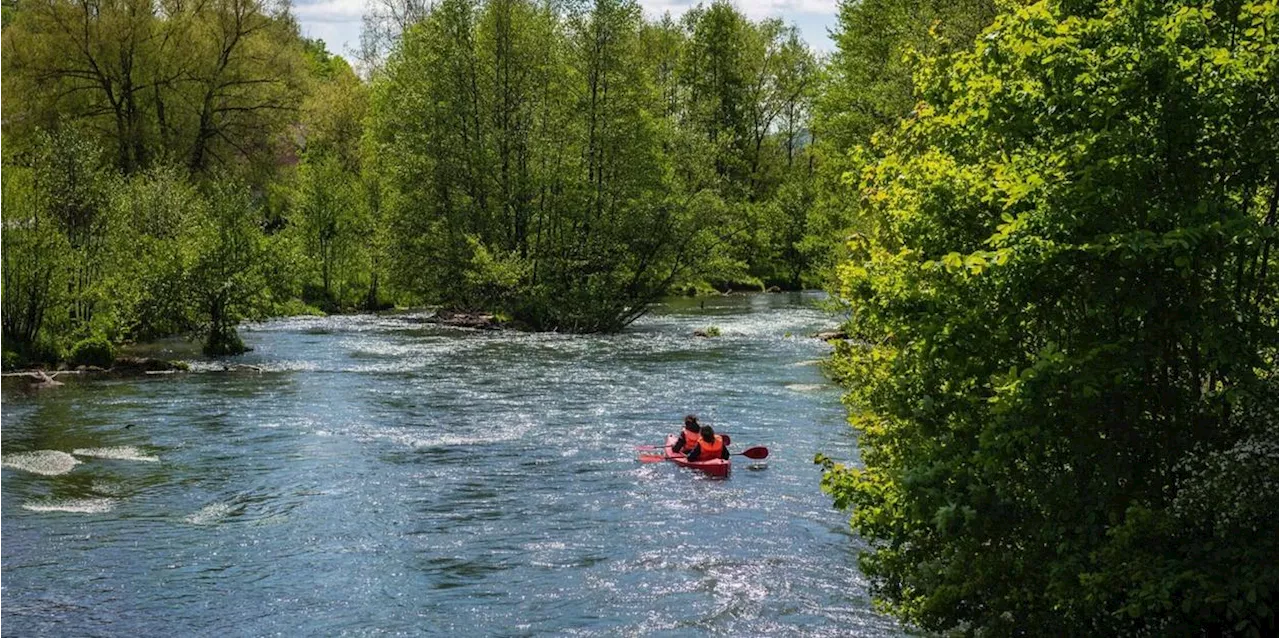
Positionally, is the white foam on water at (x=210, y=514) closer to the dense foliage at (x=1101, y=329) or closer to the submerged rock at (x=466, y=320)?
the dense foliage at (x=1101, y=329)

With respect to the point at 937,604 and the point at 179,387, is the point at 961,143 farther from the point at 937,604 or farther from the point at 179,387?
the point at 179,387

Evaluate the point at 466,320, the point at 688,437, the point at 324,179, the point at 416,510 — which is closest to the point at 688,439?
the point at 688,437

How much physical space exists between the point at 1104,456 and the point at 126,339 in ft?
123

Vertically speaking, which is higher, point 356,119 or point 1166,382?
point 356,119

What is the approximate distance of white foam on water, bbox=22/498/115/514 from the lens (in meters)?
16.8

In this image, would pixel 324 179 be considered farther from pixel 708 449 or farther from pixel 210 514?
pixel 210 514

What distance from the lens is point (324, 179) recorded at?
5922 cm

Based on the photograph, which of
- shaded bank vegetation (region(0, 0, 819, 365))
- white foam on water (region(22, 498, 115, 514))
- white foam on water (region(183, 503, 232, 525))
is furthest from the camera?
shaded bank vegetation (region(0, 0, 819, 365))

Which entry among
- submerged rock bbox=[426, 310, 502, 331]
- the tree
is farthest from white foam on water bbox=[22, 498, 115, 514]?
submerged rock bbox=[426, 310, 502, 331]

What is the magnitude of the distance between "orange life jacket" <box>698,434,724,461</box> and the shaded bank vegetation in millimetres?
20037

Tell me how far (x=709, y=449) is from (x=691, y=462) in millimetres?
388

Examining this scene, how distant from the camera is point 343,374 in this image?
31828mm

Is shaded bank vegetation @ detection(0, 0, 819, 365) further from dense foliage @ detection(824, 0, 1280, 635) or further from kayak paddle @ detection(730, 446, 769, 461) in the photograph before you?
dense foliage @ detection(824, 0, 1280, 635)

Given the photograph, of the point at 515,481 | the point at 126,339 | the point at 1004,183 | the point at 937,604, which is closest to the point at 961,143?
the point at 1004,183
